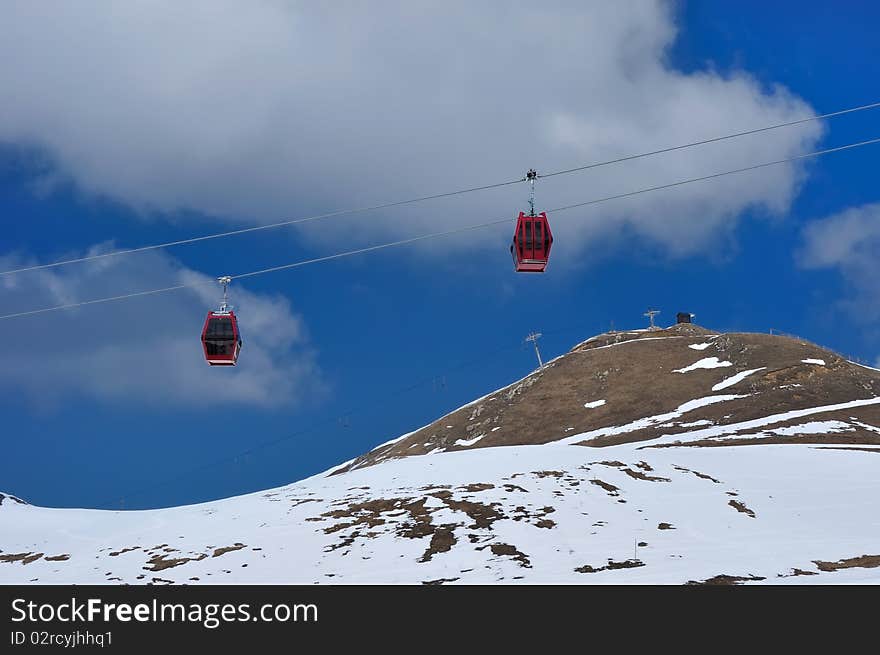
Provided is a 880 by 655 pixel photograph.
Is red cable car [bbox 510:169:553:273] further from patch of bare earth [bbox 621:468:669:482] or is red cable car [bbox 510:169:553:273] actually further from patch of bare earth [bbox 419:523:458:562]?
patch of bare earth [bbox 621:468:669:482]

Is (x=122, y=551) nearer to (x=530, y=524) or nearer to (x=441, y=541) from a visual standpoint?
(x=441, y=541)

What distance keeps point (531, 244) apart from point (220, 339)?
12648 mm

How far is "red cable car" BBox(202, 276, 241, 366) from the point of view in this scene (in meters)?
27.2

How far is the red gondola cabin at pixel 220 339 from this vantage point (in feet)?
89.4

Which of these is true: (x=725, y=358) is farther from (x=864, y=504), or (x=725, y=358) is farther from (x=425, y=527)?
(x=425, y=527)

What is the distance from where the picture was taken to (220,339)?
89.6 feet

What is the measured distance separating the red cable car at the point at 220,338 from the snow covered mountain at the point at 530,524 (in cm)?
778

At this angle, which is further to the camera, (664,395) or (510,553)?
(664,395)

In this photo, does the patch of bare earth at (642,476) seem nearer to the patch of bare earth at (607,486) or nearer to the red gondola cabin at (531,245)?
the patch of bare earth at (607,486)

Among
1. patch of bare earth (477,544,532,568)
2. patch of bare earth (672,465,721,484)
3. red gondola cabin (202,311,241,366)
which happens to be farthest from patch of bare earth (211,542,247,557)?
patch of bare earth (672,465,721,484)

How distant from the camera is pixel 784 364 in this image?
80.6m

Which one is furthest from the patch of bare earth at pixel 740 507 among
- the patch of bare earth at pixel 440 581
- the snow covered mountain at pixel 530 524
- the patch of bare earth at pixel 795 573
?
the patch of bare earth at pixel 440 581

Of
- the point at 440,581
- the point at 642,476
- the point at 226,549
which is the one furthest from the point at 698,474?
the point at 226,549

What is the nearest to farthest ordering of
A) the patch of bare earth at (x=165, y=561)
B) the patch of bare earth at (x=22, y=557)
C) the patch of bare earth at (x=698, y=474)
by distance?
1. the patch of bare earth at (x=165, y=561)
2. the patch of bare earth at (x=22, y=557)
3. the patch of bare earth at (x=698, y=474)
